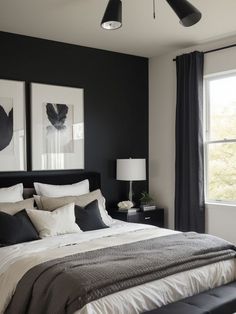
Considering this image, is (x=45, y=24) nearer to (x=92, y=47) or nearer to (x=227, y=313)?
(x=92, y=47)

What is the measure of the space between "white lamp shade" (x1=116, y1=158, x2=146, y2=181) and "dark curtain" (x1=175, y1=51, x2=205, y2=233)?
469 mm

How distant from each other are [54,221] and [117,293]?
137 centimetres

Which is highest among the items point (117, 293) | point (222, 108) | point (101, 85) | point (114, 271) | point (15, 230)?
point (101, 85)

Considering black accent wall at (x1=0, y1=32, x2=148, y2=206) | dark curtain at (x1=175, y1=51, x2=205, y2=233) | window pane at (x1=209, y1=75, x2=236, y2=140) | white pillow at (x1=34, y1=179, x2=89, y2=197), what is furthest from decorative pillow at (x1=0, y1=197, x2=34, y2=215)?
window pane at (x1=209, y1=75, x2=236, y2=140)

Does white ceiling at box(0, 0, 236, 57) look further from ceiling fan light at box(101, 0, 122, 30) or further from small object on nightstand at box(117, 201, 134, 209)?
small object on nightstand at box(117, 201, 134, 209)

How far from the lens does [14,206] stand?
12.1 feet

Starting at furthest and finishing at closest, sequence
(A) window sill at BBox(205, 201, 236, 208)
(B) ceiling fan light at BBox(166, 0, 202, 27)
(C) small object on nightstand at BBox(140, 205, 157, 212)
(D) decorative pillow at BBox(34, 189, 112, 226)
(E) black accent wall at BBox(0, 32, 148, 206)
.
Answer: (C) small object on nightstand at BBox(140, 205, 157, 212) → (A) window sill at BBox(205, 201, 236, 208) → (E) black accent wall at BBox(0, 32, 148, 206) → (D) decorative pillow at BBox(34, 189, 112, 226) → (B) ceiling fan light at BBox(166, 0, 202, 27)

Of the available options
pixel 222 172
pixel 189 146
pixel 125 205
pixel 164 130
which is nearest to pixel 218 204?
pixel 222 172

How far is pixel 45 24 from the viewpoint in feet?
13.5

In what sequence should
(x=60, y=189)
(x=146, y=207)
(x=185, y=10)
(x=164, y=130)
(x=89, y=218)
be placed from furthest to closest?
(x=164, y=130) < (x=146, y=207) < (x=60, y=189) < (x=89, y=218) < (x=185, y=10)

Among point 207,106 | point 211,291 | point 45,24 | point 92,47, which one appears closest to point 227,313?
point 211,291

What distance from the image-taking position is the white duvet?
2.40 meters

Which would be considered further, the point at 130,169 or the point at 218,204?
the point at 130,169

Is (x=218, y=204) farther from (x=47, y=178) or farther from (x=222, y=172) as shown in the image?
(x=47, y=178)
